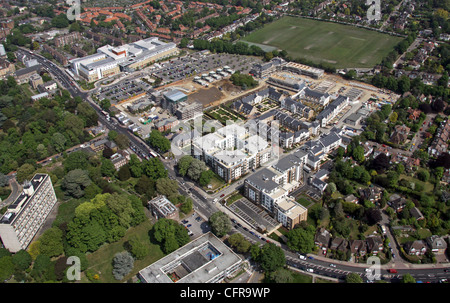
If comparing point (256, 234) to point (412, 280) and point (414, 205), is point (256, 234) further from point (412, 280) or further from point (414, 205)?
point (414, 205)

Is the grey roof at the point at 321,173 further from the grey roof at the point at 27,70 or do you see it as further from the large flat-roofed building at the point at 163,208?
the grey roof at the point at 27,70

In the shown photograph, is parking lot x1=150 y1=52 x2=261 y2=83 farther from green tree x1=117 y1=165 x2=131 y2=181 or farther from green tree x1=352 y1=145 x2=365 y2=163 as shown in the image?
green tree x1=352 y1=145 x2=365 y2=163

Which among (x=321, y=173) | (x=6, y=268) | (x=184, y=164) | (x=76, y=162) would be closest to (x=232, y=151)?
(x=184, y=164)
